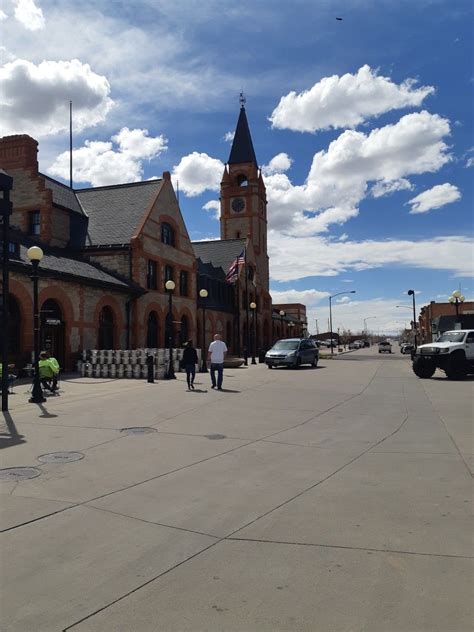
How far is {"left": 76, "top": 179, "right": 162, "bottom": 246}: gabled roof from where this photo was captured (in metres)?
31.1

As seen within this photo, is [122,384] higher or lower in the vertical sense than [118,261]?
lower

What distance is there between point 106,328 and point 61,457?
21.1 meters

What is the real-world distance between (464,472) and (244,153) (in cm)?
7150

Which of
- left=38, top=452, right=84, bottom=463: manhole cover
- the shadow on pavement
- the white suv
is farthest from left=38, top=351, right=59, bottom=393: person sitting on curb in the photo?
the white suv

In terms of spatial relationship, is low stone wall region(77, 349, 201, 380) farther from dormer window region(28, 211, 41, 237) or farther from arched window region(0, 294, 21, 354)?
dormer window region(28, 211, 41, 237)

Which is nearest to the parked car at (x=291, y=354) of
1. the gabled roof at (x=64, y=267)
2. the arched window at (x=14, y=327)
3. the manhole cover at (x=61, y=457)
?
the gabled roof at (x=64, y=267)

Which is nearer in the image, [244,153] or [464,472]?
[464,472]

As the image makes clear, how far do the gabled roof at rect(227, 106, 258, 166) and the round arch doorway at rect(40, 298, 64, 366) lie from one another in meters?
54.7

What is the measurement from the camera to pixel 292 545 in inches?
167

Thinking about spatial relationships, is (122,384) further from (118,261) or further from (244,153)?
(244,153)

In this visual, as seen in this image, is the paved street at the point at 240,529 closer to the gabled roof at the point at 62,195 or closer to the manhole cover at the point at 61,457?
the manhole cover at the point at 61,457

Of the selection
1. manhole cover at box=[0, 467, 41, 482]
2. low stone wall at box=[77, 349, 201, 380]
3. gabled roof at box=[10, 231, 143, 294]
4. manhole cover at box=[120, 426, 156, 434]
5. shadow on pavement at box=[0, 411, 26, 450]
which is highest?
gabled roof at box=[10, 231, 143, 294]

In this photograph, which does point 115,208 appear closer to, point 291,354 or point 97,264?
point 97,264

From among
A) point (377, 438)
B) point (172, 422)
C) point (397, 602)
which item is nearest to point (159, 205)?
point (172, 422)
